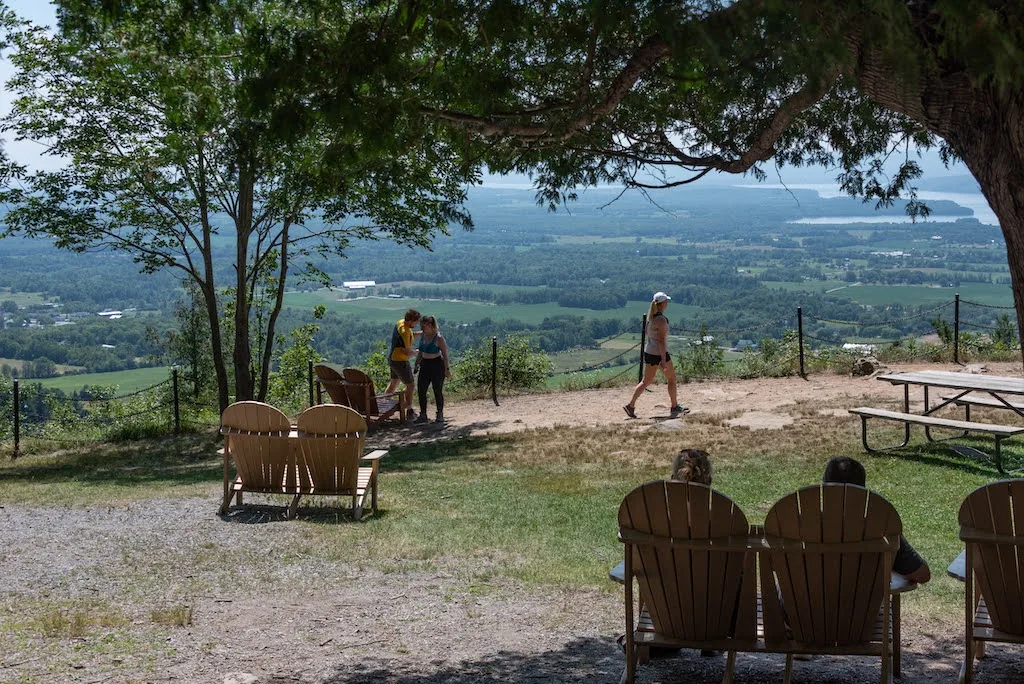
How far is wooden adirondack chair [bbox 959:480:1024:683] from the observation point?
4.46 meters

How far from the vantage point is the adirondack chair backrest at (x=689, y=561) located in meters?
4.36

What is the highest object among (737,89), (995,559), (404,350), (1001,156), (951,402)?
(737,89)

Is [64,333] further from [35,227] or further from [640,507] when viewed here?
[640,507]

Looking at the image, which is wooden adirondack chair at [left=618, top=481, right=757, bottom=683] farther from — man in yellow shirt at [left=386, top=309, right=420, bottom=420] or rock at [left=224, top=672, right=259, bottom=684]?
man in yellow shirt at [left=386, top=309, right=420, bottom=420]

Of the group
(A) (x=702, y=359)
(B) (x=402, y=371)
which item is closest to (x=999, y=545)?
(B) (x=402, y=371)

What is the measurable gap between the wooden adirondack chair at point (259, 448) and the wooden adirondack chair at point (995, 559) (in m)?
5.68

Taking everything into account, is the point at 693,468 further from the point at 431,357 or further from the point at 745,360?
the point at 745,360

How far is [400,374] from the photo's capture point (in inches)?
620

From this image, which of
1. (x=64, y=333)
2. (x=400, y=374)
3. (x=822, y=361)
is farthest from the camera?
(x=64, y=333)

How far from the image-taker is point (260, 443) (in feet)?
29.3

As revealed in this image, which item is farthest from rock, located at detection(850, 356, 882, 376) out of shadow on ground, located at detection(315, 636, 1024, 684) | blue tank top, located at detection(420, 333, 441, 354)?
shadow on ground, located at detection(315, 636, 1024, 684)

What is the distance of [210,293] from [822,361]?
10671 millimetres

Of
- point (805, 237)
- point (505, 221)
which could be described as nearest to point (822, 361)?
point (805, 237)

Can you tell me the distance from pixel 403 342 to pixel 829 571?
11619mm
